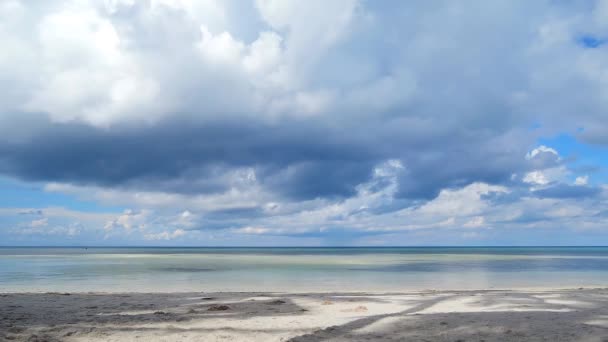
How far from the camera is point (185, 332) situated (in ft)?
40.2

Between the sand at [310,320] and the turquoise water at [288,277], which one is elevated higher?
the sand at [310,320]

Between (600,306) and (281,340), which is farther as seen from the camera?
(600,306)

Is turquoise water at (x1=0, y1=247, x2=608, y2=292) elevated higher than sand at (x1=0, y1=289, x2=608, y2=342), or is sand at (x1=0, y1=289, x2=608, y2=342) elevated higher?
sand at (x1=0, y1=289, x2=608, y2=342)

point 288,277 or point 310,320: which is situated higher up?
point 310,320

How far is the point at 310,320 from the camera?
13.9 meters

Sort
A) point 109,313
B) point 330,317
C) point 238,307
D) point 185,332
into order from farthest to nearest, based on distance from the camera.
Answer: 1. point 238,307
2. point 109,313
3. point 330,317
4. point 185,332

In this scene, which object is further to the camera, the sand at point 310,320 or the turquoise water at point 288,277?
the turquoise water at point 288,277

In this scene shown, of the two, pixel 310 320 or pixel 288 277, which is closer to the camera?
pixel 310 320

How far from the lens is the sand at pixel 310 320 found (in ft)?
38.7

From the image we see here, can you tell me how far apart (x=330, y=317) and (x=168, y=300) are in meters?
8.75

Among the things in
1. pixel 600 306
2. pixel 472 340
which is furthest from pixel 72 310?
pixel 600 306

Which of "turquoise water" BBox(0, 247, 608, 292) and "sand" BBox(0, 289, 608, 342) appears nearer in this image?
"sand" BBox(0, 289, 608, 342)

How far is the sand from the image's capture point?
11805mm

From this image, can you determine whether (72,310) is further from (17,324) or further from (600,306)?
(600,306)
